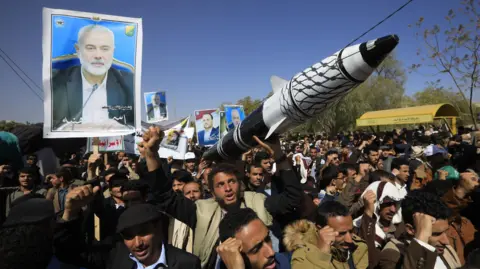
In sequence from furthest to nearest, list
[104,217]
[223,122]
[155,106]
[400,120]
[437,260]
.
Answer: [400,120]
[223,122]
[155,106]
[104,217]
[437,260]

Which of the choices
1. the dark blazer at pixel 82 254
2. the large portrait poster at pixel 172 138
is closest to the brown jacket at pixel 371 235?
the dark blazer at pixel 82 254

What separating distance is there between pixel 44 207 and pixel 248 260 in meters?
1.36

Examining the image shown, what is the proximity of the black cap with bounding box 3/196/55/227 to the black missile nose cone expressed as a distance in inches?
145

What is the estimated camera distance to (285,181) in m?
3.10

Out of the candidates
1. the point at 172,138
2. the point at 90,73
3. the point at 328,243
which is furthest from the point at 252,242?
the point at 172,138

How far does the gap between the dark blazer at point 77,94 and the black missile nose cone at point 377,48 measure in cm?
289

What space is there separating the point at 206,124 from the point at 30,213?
26.4 ft

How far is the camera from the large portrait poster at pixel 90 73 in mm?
3332

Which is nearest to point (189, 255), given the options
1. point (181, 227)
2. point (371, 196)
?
point (181, 227)

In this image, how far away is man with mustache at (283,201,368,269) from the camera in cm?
232

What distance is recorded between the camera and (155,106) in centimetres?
959

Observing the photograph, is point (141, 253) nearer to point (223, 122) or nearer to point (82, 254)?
point (82, 254)

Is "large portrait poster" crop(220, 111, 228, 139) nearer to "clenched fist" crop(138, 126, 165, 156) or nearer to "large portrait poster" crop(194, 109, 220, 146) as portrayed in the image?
"large portrait poster" crop(194, 109, 220, 146)

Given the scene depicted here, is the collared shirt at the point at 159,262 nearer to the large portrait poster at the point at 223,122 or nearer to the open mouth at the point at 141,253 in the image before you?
the open mouth at the point at 141,253
